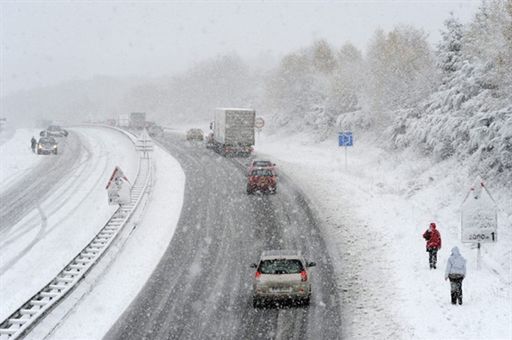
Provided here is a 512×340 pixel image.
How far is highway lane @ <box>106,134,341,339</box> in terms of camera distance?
15.4 metres

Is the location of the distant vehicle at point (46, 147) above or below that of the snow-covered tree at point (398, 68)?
below

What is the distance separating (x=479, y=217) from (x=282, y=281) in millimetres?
6487

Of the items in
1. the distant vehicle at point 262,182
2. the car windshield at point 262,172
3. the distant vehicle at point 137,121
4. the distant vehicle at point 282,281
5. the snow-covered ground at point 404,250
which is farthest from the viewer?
the distant vehicle at point 137,121

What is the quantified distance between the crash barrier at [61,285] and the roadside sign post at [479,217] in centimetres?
1248

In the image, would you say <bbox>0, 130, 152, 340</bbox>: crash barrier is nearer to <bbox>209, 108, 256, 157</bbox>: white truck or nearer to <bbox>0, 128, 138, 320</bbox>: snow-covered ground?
<bbox>0, 128, 138, 320</bbox>: snow-covered ground

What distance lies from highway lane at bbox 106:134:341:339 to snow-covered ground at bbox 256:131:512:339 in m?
0.88

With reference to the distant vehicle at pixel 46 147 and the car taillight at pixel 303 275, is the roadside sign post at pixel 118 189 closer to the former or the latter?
the car taillight at pixel 303 275

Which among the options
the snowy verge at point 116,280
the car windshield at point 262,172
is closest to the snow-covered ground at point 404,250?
the car windshield at point 262,172

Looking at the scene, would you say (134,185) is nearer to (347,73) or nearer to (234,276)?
(234,276)

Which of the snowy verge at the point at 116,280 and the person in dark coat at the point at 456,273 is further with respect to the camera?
the snowy verge at the point at 116,280

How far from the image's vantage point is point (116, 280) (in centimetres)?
2014

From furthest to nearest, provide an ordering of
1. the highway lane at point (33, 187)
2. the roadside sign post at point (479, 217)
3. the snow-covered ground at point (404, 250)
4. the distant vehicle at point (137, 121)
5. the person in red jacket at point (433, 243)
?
the distant vehicle at point (137, 121)
the highway lane at point (33, 187)
the person in red jacket at point (433, 243)
the roadside sign post at point (479, 217)
the snow-covered ground at point (404, 250)

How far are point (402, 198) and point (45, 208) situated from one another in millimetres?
20953

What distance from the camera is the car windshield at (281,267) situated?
1647 centimetres
